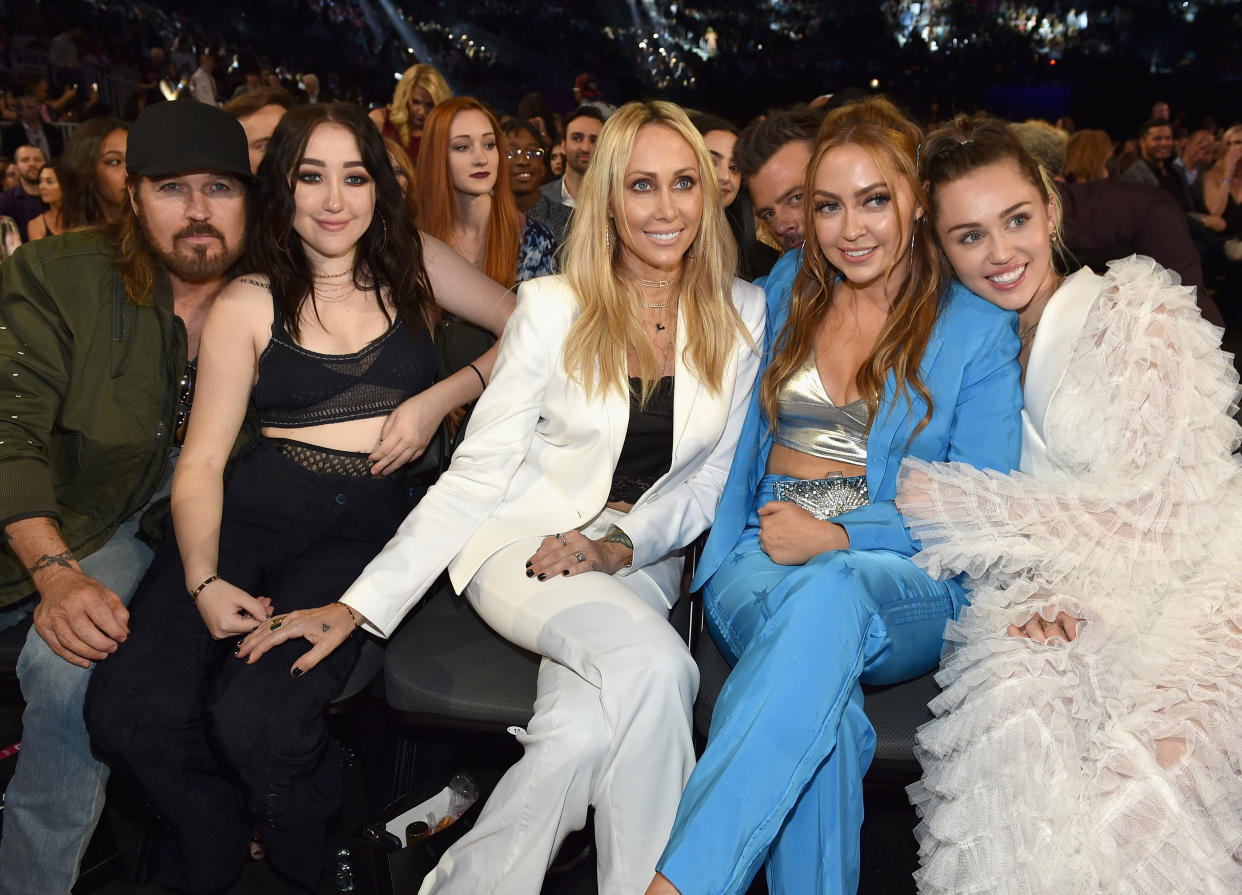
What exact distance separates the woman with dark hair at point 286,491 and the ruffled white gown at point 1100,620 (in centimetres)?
130

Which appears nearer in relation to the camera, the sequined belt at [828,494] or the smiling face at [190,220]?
the sequined belt at [828,494]

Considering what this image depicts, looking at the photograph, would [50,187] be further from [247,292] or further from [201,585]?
[201,585]

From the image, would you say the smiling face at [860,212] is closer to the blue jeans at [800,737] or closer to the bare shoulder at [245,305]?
the blue jeans at [800,737]

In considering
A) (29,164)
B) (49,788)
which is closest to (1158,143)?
(29,164)

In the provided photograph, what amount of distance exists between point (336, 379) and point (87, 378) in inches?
24.5

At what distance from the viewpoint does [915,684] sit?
7.32 ft

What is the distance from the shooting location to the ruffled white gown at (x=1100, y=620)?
1.74 metres

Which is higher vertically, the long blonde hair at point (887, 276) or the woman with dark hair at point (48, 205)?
the long blonde hair at point (887, 276)

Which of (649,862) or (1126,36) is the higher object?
(1126,36)

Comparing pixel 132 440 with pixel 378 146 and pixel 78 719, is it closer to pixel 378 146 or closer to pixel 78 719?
pixel 78 719

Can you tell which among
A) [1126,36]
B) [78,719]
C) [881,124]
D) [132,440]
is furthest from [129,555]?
[1126,36]

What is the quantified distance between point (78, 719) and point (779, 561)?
62.9 inches

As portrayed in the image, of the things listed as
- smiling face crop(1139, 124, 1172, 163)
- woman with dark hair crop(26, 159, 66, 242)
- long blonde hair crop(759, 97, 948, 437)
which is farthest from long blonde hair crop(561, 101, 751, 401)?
smiling face crop(1139, 124, 1172, 163)

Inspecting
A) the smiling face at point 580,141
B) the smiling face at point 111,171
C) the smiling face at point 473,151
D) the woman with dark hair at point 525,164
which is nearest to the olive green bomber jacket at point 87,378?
the smiling face at point 111,171
